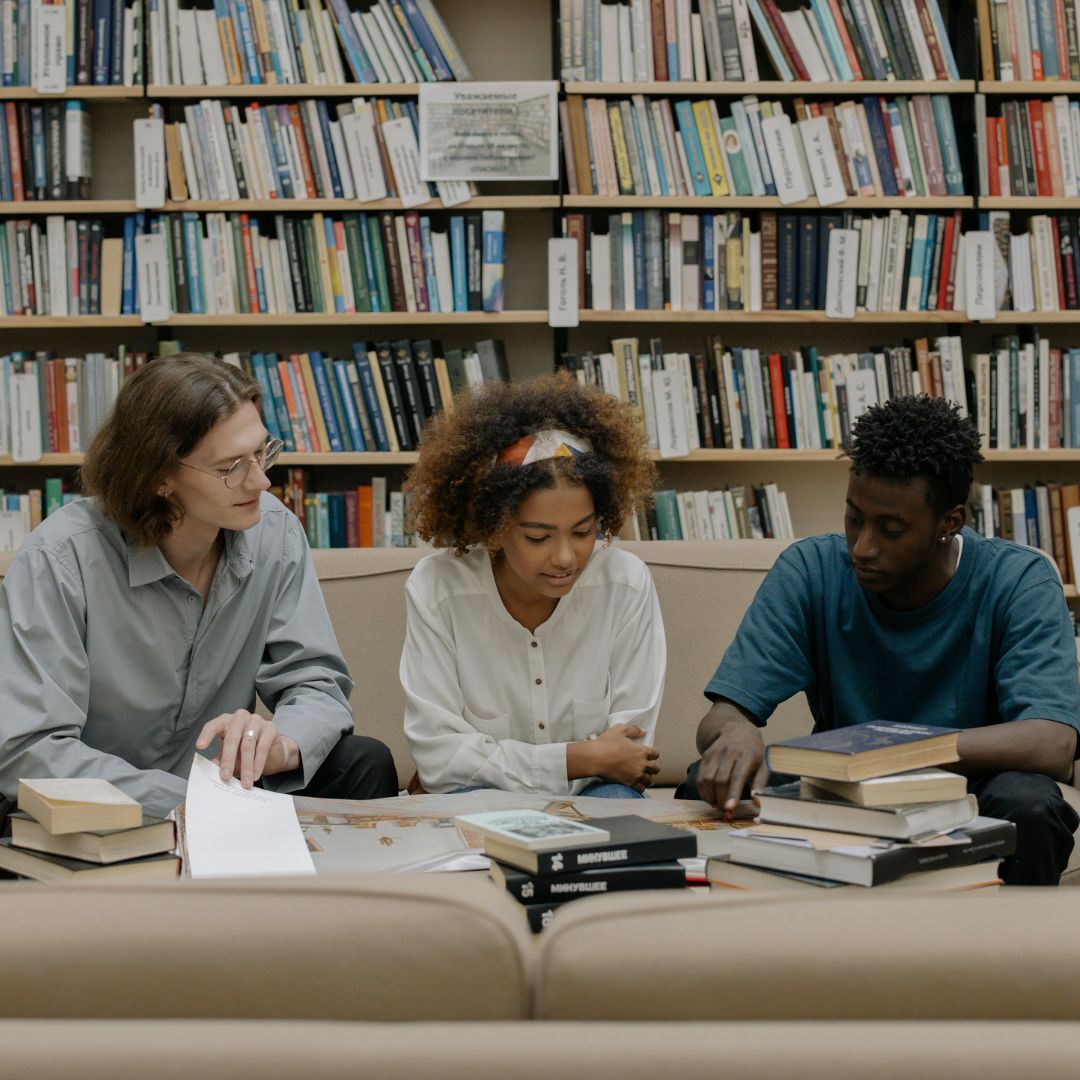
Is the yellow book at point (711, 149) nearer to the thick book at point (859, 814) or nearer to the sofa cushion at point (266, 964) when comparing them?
the thick book at point (859, 814)

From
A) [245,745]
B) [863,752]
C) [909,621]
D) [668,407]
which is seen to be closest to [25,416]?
[668,407]

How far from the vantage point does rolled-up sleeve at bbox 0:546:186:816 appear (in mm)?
1621

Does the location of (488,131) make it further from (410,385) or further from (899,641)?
(899,641)

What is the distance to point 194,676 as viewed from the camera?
1.88 meters

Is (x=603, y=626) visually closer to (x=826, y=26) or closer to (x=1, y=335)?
(x=826, y=26)

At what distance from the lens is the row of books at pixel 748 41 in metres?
3.26

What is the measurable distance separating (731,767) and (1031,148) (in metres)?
2.44

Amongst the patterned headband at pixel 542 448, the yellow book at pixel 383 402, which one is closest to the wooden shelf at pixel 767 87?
the yellow book at pixel 383 402

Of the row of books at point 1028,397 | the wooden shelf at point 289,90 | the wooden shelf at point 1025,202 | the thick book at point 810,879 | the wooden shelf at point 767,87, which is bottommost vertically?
the thick book at point 810,879

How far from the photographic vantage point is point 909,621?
184 centimetres

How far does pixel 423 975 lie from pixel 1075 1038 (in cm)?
32

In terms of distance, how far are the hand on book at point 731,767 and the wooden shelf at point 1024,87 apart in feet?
7.57

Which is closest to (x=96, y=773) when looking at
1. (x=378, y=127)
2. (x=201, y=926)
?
(x=201, y=926)

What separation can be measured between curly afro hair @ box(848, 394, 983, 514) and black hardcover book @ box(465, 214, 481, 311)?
1643mm
